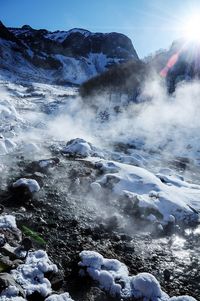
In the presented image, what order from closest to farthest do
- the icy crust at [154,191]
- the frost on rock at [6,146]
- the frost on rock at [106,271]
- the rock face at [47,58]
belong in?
the frost on rock at [106,271], the icy crust at [154,191], the frost on rock at [6,146], the rock face at [47,58]

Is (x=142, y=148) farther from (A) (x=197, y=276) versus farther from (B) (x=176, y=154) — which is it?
(A) (x=197, y=276)

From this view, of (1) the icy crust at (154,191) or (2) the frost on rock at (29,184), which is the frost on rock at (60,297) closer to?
(1) the icy crust at (154,191)

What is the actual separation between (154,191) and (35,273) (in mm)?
8549

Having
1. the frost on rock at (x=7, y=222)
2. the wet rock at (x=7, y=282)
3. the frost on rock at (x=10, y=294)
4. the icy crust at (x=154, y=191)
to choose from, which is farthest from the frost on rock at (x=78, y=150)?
the frost on rock at (x=10, y=294)

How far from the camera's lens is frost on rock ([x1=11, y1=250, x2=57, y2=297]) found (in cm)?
862

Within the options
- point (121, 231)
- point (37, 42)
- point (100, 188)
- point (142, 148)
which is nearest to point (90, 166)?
point (100, 188)

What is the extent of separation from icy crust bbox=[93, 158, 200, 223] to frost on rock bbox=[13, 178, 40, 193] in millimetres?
3284

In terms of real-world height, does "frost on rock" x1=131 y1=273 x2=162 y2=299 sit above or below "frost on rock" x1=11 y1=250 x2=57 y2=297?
below

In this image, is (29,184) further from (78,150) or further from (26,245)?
(78,150)

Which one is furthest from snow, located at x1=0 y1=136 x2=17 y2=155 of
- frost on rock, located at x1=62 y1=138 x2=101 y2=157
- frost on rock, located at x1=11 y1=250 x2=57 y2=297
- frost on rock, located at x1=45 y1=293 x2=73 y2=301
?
frost on rock, located at x1=45 y1=293 x2=73 y2=301

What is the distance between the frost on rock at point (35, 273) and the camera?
862 centimetres

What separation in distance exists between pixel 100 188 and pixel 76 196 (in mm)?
1282

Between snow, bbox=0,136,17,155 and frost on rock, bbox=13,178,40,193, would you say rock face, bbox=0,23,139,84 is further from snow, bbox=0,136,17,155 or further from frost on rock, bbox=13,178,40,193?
frost on rock, bbox=13,178,40,193

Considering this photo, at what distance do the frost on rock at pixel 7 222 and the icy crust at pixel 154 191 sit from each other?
18.2ft
